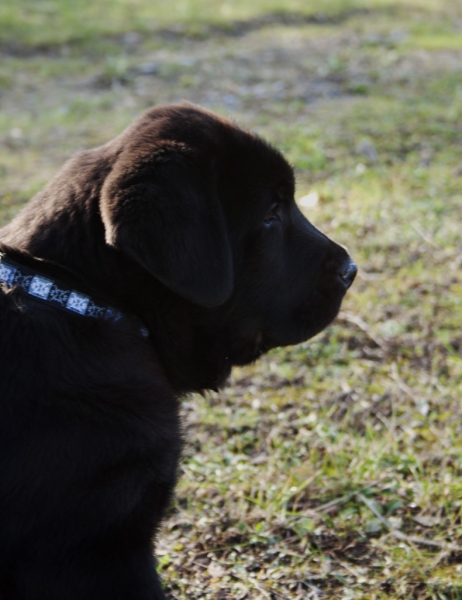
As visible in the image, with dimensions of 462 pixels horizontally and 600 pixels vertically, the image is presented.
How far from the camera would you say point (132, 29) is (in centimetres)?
983

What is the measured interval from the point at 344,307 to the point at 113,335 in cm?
225

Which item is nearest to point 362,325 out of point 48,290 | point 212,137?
point 212,137

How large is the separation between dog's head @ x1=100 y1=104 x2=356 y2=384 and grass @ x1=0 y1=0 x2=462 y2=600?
64 cm

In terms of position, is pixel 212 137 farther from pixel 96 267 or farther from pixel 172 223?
pixel 96 267

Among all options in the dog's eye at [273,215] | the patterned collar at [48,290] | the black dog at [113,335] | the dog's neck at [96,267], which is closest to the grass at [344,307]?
the black dog at [113,335]

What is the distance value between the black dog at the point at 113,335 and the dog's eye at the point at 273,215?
0.22 ft

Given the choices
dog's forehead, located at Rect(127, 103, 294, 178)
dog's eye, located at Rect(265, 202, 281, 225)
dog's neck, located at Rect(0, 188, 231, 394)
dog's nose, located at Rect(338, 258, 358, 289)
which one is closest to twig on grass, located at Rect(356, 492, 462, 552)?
dog's nose, located at Rect(338, 258, 358, 289)

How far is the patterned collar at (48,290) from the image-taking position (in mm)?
2033

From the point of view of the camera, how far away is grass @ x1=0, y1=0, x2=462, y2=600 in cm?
266

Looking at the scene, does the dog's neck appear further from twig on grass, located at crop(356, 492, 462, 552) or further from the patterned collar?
twig on grass, located at crop(356, 492, 462, 552)

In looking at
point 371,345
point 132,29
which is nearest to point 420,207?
point 371,345

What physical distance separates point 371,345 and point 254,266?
1.51m

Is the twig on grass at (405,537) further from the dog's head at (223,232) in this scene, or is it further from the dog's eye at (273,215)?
the dog's eye at (273,215)

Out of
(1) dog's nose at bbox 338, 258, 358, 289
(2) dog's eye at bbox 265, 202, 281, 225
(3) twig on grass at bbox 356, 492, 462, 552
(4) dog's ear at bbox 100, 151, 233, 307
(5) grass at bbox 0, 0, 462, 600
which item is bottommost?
(5) grass at bbox 0, 0, 462, 600
